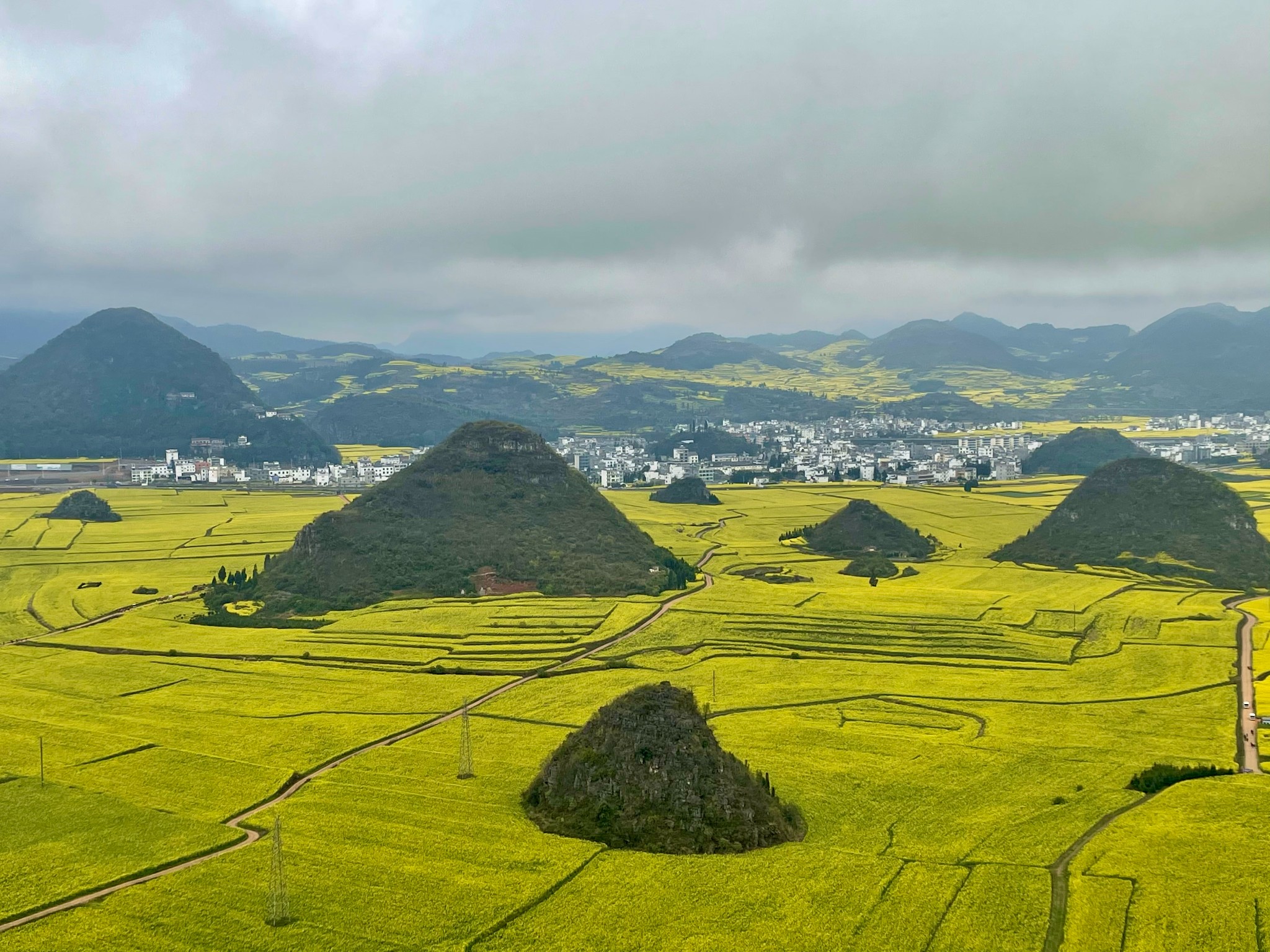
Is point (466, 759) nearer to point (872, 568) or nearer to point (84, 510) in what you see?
point (872, 568)

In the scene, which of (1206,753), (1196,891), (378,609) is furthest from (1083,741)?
(378,609)

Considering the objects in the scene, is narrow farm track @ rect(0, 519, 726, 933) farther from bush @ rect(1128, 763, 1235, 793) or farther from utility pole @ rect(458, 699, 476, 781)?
bush @ rect(1128, 763, 1235, 793)

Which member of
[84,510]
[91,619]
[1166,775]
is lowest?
[1166,775]

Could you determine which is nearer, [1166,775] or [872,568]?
[1166,775]

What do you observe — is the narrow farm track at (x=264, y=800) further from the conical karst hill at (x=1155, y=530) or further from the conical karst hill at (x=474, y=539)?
the conical karst hill at (x=1155, y=530)

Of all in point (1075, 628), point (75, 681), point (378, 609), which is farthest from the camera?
point (378, 609)

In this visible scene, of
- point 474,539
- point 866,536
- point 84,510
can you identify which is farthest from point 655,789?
point 84,510

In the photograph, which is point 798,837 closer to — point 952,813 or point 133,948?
point 952,813
